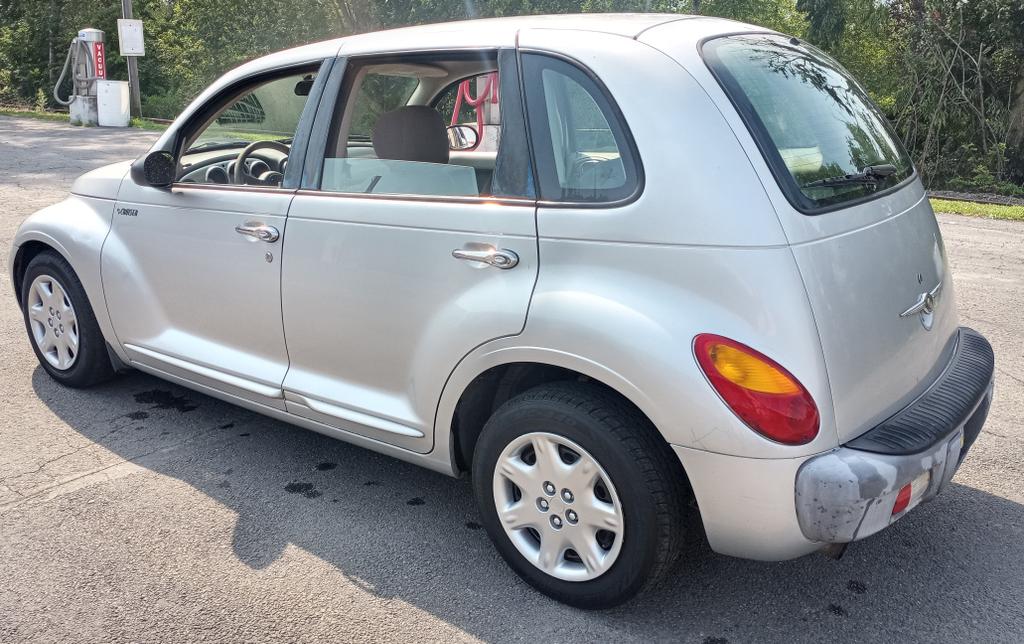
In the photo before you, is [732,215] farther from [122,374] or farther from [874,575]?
[122,374]

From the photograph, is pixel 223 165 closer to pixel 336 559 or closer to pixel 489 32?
pixel 489 32

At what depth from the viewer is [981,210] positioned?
10.7 m

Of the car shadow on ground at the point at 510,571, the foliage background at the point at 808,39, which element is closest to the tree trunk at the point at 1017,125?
the foliage background at the point at 808,39

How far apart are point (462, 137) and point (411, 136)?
617mm

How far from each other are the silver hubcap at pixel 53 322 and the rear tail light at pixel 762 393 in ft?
10.9

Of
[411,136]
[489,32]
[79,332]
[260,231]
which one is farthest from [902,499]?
[79,332]

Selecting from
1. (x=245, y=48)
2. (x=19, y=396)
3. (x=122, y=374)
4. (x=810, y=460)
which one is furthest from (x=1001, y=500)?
(x=245, y=48)

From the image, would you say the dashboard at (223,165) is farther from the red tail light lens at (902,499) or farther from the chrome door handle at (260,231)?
the red tail light lens at (902,499)

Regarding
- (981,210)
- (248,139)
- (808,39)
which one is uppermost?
(808,39)

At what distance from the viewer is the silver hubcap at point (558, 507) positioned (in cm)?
266

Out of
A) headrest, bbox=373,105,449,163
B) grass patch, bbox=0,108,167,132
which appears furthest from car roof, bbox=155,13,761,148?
grass patch, bbox=0,108,167,132

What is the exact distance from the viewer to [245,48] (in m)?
26.5

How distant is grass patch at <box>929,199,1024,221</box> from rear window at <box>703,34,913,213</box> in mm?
7993

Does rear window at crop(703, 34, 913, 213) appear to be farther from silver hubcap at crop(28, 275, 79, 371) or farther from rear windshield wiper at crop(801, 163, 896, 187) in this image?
silver hubcap at crop(28, 275, 79, 371)
